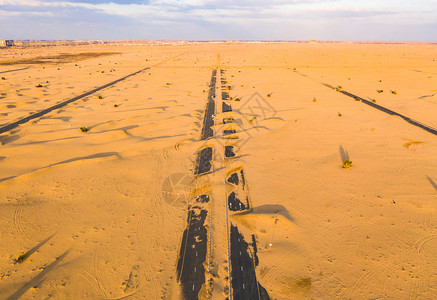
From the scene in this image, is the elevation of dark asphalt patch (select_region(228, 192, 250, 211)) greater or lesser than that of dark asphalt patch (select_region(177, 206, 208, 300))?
greater

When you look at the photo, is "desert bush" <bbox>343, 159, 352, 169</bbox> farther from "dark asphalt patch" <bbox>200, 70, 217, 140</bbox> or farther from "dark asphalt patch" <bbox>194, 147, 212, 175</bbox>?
"dark asphalt patch" <bbox>200, 70, 217, 140</bbox>

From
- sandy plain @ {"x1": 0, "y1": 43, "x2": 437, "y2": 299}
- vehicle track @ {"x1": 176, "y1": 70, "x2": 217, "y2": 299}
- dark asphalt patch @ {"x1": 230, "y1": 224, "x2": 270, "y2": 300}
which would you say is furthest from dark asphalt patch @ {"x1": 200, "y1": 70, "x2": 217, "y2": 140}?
dark asphalt patch @ {"x1": 230, "y1": 224, "x2": 270, "y2": 300}

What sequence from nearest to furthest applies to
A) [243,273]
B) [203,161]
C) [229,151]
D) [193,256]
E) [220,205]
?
[243,273], [193,256], [220,205], [203,161], [229,151]

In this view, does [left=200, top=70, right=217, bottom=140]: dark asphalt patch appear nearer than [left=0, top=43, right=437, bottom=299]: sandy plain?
No

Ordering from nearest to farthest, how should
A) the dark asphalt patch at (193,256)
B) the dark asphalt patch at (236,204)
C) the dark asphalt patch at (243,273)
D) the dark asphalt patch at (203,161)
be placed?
the dark asphalt patch at (243,273) → the dark asphalt patch at (193,256) → the dark asphalt patch at (236,204) → the dark asphalt patch at (203,161)

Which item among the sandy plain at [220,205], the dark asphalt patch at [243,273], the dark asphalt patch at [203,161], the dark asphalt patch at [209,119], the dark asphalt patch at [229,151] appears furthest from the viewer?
the dark asphalt patch at [209,119]

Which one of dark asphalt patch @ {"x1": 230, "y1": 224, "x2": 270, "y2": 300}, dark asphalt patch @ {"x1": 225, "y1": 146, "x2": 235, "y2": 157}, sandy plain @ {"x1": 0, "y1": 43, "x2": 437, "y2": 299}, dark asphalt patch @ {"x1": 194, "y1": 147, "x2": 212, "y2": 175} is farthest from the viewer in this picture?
dark asphalt patch @ {"x1": 225, "y1": 146, "x2": 235, "y2": 157}

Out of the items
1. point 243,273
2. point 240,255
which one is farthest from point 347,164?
point 243,273

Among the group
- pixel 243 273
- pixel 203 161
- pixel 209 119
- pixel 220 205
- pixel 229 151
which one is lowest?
pixel 243 273

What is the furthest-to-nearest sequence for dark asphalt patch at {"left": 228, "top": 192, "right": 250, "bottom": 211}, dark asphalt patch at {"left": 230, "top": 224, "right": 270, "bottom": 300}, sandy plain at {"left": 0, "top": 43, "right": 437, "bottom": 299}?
1. dark asphalt patch at {"left": 228, "top": 192, "right": 250, "bottom": 211}
2. sandy plain at {"left": 0, "top": 43, "right": 437, "bottom": 299}
3. dark asphalt patch at {"left": 230, "top": 224, "right": 270, "bottom": 300}

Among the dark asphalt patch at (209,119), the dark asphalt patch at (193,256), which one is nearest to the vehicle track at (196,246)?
the dark asphalt patch at (193,256)

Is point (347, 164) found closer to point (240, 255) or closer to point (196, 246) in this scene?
point (240, 255)

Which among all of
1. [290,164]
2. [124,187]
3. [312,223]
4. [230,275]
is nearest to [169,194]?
[124,187]

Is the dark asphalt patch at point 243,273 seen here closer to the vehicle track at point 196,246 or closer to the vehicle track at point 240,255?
the vehicle track at point 240,255
